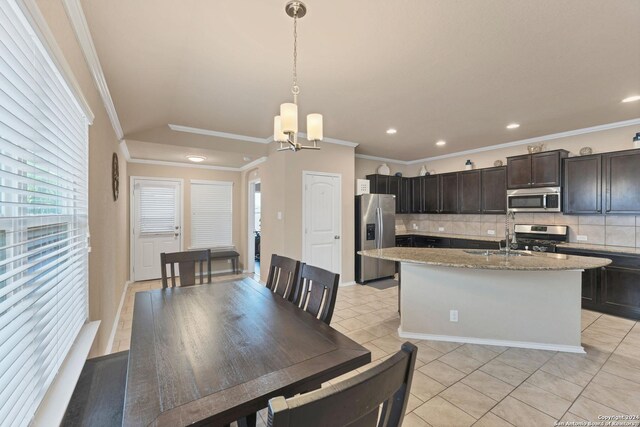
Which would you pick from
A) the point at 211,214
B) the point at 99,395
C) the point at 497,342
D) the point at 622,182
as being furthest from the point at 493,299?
the point at 211,214

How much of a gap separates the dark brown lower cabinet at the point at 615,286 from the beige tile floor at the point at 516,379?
0.78 ft

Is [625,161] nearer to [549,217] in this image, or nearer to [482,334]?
[549,217]

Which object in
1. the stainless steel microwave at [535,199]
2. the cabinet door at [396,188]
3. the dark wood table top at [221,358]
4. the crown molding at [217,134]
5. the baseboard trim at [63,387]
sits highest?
the crown molding at [217,134]

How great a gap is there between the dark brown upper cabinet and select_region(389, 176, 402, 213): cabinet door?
210 cm

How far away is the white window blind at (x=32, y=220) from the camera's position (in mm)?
866

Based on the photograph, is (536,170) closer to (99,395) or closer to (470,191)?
(470,191)

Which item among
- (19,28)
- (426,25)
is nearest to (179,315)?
(19,28)

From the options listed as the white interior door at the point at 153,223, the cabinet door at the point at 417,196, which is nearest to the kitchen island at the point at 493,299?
the cabinet door at the point at 417,196

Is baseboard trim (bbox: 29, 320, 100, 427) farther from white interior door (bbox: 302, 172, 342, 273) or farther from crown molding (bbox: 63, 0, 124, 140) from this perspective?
white interior door (bbox: 302, 172, 342, 273)

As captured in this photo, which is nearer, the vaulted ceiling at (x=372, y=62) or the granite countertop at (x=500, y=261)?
the vaulted ceiling at (x=372, y=62)

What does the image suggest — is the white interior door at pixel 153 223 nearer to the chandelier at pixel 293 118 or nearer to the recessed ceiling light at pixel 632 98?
the chandelier at pixel 293 118

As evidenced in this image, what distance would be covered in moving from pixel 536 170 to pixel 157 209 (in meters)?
6.68

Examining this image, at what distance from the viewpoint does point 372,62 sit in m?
2.36

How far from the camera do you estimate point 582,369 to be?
2.41m
